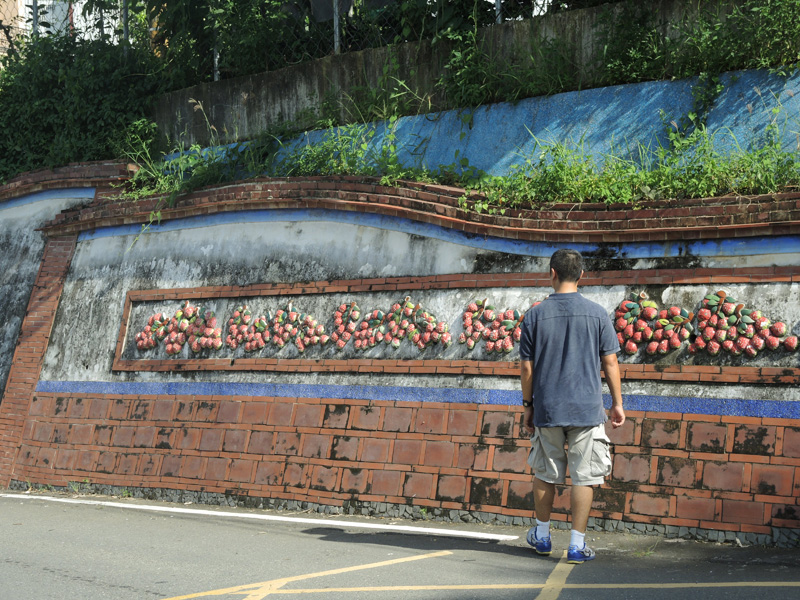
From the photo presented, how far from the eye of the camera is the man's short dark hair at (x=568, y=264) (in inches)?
226

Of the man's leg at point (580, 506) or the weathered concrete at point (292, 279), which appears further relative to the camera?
the weathered concrete at point (292, 279)

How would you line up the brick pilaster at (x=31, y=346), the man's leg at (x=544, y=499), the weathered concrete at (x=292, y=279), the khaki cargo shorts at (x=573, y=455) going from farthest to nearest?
the brick pilaster at (x=31, y=346)
the weathered concrete at (x=292, y=279)
the man's leg at (x=544, y=499)
the khaki cargo shorts at (x=573, y=455)

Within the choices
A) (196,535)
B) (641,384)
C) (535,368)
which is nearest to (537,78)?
(641,384)

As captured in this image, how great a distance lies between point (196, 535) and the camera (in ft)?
23.1

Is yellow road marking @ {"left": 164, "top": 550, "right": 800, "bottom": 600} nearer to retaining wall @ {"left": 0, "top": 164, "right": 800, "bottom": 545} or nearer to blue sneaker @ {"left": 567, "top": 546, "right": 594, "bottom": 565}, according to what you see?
blue sneaker @ {"left": 567, "top": 546, "right": 594, "bottom": 565}

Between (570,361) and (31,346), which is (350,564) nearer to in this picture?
(570,361)

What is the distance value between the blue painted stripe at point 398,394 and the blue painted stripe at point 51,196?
8.65 feet

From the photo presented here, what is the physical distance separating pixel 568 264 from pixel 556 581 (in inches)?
76.6

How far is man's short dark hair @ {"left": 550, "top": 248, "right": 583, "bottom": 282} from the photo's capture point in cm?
573

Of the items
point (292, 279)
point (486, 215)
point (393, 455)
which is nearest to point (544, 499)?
point (393, 455)

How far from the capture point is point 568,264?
5.74m

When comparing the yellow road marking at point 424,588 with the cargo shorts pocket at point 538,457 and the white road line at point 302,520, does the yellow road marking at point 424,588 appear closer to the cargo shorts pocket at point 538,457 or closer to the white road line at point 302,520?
the cargo shorts pocket at point 538,457

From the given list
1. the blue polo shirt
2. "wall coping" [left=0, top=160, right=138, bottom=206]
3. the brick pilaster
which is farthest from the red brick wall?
"wall coping" [left=0, top=160, right=138, bottom=206]

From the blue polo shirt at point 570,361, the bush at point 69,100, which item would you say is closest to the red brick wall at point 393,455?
the blue polo shirt at point 570,361
